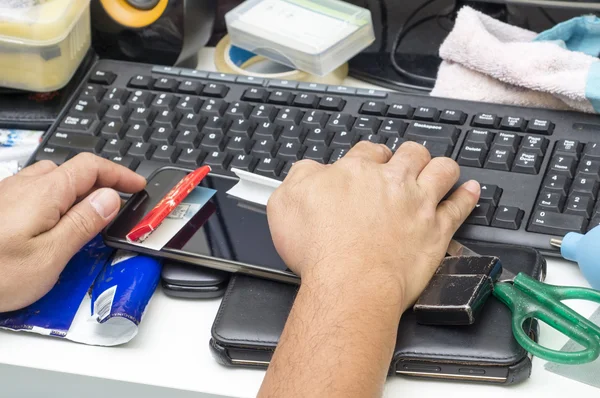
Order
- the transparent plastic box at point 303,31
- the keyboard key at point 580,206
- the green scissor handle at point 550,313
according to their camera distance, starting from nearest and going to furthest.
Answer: the green scissor handle at point 550,313 → the keyboard key at point 580,206 → the transparent plastic box at point 303,31

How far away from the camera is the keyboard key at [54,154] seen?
68 centimetres

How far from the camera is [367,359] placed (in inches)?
18.8

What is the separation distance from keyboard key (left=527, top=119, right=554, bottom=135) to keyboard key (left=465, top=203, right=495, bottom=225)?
10 centimetres

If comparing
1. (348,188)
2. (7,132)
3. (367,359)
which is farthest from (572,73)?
(7,132)

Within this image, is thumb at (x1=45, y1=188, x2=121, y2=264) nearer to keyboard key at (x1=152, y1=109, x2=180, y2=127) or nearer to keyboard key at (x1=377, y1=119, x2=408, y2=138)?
keyboard key at (x1=152, y1=109, x2=180, y2=127)

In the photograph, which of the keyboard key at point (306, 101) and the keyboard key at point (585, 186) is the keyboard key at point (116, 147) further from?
the keyboard key at point (585, 186)

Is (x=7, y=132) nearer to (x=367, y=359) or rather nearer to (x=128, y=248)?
(x=128, y=248)

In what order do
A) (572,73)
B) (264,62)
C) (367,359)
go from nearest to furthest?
(367,359) → (572,73) → (264,62)

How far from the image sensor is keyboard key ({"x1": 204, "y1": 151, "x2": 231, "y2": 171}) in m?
0.66

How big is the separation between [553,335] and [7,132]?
0.52 meters

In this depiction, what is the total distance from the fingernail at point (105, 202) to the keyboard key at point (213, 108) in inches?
5.7

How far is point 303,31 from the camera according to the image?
0.82 metres

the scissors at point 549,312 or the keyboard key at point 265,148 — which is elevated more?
the scissors at point 549,312

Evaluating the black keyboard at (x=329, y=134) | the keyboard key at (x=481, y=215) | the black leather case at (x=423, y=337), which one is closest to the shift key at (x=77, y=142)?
the black keyboard at (x=329, y=134)
